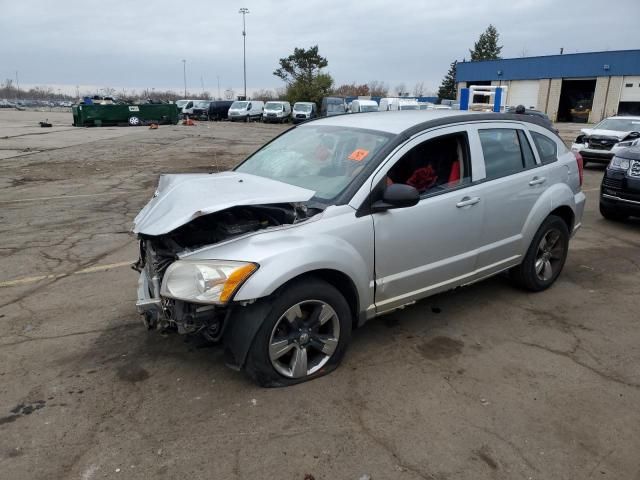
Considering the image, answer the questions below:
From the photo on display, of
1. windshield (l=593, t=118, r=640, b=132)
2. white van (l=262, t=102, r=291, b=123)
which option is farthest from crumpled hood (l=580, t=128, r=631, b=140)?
white van (l=262, t=102, r=291, b=123)

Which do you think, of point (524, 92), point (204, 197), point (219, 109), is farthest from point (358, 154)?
point (524, 92)

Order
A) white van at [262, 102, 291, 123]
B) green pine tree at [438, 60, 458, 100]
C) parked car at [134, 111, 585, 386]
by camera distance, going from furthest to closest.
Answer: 1. green pine tree at [438, 60, 458, 100]
2. white van at [262, 102, 291, 123]
3. parked car at [134, 111, 585, 386]

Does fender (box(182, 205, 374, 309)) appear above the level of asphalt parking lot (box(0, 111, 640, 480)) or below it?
above

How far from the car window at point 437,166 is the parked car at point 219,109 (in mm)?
46025

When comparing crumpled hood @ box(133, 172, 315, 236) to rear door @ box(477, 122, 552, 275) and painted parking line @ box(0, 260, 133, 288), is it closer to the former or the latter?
rear door @ box(477, 122, 552, 275)

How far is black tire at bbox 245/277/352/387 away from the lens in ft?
9.91

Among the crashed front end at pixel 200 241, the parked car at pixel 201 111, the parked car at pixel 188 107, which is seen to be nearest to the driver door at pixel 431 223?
the crashed front end at pixel 200 241

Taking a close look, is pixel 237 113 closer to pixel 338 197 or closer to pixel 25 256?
pixel 25 256

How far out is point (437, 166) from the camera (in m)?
4.06

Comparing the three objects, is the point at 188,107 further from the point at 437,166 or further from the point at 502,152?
the point at 437,166

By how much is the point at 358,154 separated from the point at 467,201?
960 millimetres

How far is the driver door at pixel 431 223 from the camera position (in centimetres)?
354

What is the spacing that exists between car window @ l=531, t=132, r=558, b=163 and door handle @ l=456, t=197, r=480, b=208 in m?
1.22

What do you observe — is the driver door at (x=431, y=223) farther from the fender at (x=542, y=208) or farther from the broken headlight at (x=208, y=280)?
the broken headlight at (x=208, y=280)
